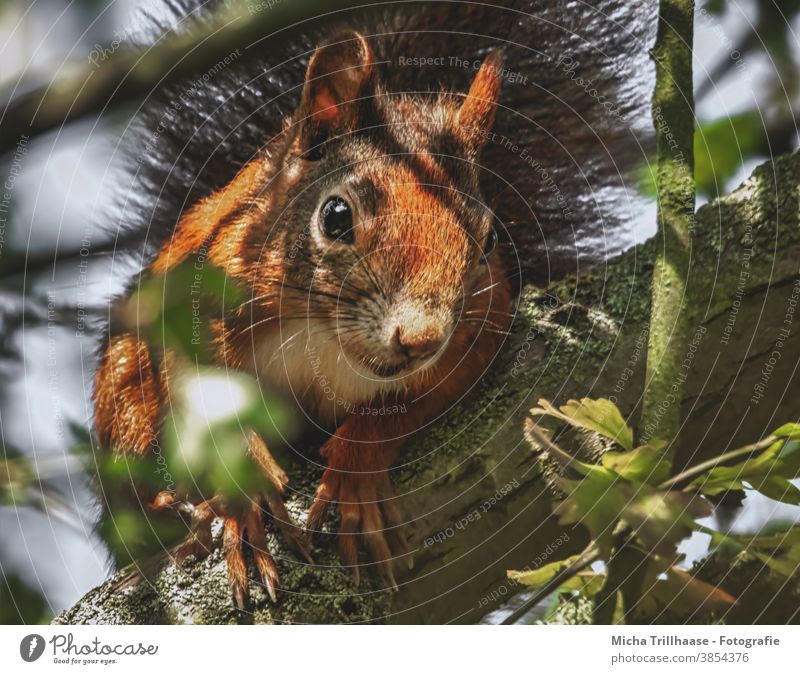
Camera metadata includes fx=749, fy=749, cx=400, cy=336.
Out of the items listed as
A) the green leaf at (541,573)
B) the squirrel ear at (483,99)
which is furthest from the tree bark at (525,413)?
the squirrel ear at (483,99)

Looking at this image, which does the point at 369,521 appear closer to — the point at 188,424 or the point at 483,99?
the point at 188,424

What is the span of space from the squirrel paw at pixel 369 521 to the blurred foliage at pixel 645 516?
10 cm

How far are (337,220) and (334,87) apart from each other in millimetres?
107

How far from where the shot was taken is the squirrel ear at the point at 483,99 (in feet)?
2.06

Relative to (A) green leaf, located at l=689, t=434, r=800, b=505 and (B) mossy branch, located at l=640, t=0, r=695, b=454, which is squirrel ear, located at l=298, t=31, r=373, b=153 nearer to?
(B) mossy branch, located at l=640, t=0, r=695, b=454

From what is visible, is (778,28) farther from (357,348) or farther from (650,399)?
(357,348)

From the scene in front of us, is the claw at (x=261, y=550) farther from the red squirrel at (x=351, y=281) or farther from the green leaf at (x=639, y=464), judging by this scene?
the green leaf at (x=639, y=464)

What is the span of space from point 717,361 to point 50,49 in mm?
615

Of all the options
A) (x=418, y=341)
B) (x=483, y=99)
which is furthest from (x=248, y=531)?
(x=483, y=99)

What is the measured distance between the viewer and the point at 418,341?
542 millimetres

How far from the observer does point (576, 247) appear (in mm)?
651

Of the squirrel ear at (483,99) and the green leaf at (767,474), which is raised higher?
the squirrel ear at (483,99)

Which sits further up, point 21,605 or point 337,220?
point 337,220
